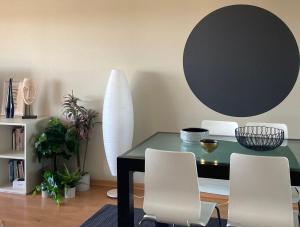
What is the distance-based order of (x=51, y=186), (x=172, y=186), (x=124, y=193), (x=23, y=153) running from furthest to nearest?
(x=23, y=153)
(x=51, y=186)
(x=124, y=193)
(x=172, y=186)

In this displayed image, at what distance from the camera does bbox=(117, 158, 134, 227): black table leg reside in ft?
7.54

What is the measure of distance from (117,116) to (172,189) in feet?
5.34

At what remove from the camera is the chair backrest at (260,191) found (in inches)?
77.3

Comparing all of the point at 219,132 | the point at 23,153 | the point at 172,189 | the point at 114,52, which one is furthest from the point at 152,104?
the point at 172,189

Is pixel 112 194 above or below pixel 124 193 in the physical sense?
below

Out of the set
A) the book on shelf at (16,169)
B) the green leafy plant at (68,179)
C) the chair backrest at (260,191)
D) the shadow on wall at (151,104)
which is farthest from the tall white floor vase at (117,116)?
the chair backrest at (260,191)

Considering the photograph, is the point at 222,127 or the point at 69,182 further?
→ the point at 69,182

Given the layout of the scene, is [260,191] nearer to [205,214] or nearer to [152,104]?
[205,214]

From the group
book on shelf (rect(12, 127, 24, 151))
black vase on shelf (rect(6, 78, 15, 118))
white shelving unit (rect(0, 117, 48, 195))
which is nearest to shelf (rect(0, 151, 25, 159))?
white shelving unit (rect(0, 117, 48, 195))

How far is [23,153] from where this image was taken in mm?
4039

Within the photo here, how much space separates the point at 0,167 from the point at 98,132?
1132mm

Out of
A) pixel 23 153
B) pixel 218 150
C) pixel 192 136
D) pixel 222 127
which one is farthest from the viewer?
pixel 23 153

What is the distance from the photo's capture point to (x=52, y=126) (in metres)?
4.00

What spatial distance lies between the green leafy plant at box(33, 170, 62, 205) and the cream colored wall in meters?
0.54
